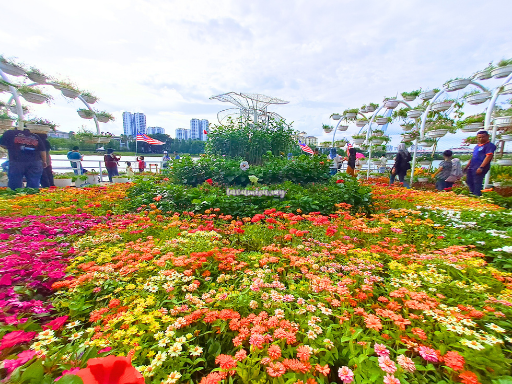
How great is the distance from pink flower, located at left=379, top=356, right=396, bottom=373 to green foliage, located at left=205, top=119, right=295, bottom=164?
7.74 metres

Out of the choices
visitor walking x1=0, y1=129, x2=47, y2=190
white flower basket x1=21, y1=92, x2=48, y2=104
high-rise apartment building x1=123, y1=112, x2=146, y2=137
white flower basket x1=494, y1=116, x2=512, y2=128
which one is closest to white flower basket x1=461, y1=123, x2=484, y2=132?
white flower basket x1=494, y1=116, x2=512, y2=128

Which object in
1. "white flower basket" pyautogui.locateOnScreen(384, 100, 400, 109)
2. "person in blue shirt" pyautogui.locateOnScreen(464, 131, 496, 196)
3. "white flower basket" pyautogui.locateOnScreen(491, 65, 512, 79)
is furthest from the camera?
"white flower basket" pyautogui.locateOnScreen(384, 100, 400, 109)

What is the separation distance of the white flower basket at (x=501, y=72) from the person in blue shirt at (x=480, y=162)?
238cm

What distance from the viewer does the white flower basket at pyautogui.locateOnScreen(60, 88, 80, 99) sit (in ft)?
24.8

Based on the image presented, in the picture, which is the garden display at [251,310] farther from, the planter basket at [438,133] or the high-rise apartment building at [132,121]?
the high-rise apartment building at [132,121]

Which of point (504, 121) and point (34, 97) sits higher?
point (34, 97)

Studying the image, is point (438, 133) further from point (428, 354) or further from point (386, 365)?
point (386, 365)

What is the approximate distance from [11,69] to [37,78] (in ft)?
2.00

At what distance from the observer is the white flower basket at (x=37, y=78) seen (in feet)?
20.8

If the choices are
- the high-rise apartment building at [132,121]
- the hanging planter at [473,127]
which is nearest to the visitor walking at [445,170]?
the hanging planter at [473,127]

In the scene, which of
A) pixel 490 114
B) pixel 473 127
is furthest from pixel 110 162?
pixel 490 114

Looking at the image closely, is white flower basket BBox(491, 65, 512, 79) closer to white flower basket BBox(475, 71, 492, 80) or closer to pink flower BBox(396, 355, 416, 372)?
white flower basket BBox(475, 71, 492, 80)

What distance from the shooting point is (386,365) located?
3.00ft

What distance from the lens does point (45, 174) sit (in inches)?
268
